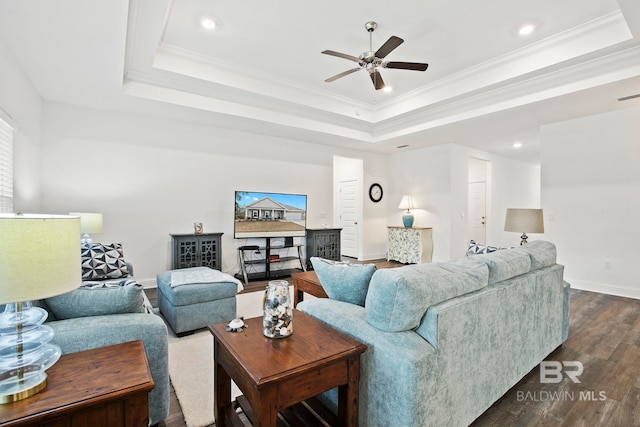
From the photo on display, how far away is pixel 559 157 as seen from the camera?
190 inches

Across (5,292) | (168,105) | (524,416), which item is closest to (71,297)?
(5,292)

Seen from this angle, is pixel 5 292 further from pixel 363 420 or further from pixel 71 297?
pixel 363 420

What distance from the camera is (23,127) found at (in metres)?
3.29

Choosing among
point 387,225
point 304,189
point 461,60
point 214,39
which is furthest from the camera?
point 387,225

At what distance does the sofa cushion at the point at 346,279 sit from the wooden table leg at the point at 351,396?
0.44 m

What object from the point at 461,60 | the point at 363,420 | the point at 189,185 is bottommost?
the point at 363,420

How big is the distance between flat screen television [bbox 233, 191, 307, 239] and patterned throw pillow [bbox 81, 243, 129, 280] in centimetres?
211

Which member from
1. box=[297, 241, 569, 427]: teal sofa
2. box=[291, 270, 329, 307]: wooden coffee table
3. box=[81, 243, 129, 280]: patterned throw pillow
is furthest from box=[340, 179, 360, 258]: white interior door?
box=[297, 241, 569, 427]: teal sofa

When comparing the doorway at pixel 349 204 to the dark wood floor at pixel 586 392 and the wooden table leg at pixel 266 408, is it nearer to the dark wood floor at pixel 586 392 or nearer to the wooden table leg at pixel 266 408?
the dark wood floor at pixel 586 392

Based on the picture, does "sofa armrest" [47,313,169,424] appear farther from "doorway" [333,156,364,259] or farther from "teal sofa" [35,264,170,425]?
"doorway" [333,156,364,259]

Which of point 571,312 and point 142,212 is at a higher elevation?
point 142,212

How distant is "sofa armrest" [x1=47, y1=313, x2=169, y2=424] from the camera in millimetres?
1467

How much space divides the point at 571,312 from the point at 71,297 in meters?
4.70

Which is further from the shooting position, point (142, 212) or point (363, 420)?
point (142, 212)
